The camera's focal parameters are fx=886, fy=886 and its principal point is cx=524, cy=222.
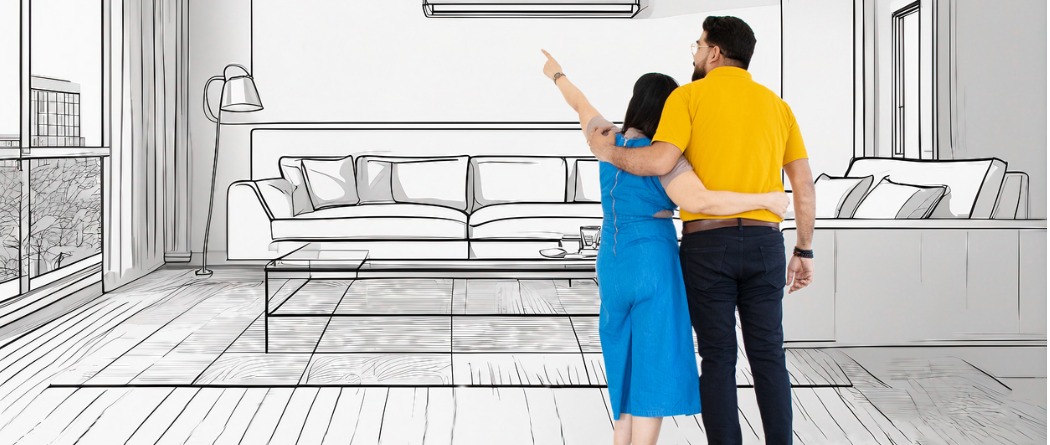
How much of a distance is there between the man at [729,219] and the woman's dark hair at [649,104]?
0.04m

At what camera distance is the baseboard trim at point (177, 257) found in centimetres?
640

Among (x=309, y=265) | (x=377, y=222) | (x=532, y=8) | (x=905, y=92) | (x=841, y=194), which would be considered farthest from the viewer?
(x=532, y=8)

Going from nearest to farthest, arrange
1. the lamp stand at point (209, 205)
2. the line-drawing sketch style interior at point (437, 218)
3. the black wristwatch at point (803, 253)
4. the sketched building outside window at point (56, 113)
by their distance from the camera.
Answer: the black wristwatch at point (803, 253)
the line-drawing sketch style interior at point (437, 218)
the sketched building outside window at point (56, 113)
the lamp stand at point (209, 205)

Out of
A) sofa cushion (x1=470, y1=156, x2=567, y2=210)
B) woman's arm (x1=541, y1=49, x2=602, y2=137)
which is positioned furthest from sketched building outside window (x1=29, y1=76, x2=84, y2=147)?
woman's arm (x1=541, y1=49, x2=602, y2=137)

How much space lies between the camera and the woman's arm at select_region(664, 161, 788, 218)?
1.80 metres

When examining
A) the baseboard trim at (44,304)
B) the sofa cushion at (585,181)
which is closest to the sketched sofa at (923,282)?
the sofa cushion at (585,181)

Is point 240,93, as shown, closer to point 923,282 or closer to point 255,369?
point 255,369

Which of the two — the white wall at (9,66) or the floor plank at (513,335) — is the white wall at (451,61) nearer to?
the white wall at (9,66)

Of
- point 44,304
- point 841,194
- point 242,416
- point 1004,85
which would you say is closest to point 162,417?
point 242,416

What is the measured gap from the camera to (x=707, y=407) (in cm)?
192

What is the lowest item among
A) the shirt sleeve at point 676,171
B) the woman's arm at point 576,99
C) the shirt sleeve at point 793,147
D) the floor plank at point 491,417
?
the floor plank at point 491,417

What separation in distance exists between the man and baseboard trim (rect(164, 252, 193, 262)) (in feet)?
17.2

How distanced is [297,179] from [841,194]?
11.6 ft

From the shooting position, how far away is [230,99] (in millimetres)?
5996
